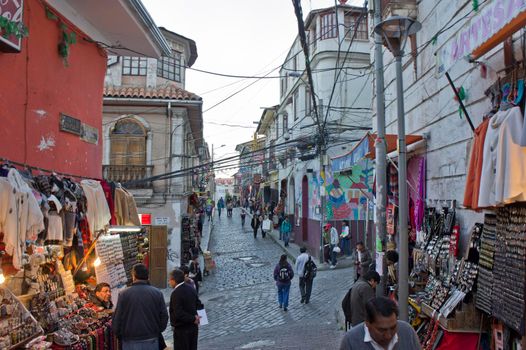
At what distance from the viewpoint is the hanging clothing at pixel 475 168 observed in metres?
5.27

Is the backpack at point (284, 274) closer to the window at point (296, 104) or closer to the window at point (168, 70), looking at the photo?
the window at point (168, 70)

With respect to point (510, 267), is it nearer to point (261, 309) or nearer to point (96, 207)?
point (96, 207)

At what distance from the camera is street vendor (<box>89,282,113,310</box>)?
7848 millimetres

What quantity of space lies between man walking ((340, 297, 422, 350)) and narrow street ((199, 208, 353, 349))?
5872 millimetres

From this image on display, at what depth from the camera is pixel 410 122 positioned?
9.78 meters

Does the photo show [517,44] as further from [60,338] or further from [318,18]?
[318,18]

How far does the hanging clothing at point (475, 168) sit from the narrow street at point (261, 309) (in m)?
4.56

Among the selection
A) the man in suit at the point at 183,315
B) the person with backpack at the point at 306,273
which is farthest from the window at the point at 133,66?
the man in suit at the point at 183,315

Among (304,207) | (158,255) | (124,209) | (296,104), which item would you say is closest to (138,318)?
(124,209)

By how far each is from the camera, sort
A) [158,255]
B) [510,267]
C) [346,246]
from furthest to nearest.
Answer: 1. [346,246]
2. [158,255]
3. [510,267]

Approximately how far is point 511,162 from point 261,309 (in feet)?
32.4

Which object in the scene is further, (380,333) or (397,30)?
(397,30)

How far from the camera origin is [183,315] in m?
6.96

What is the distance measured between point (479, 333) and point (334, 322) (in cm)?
572
